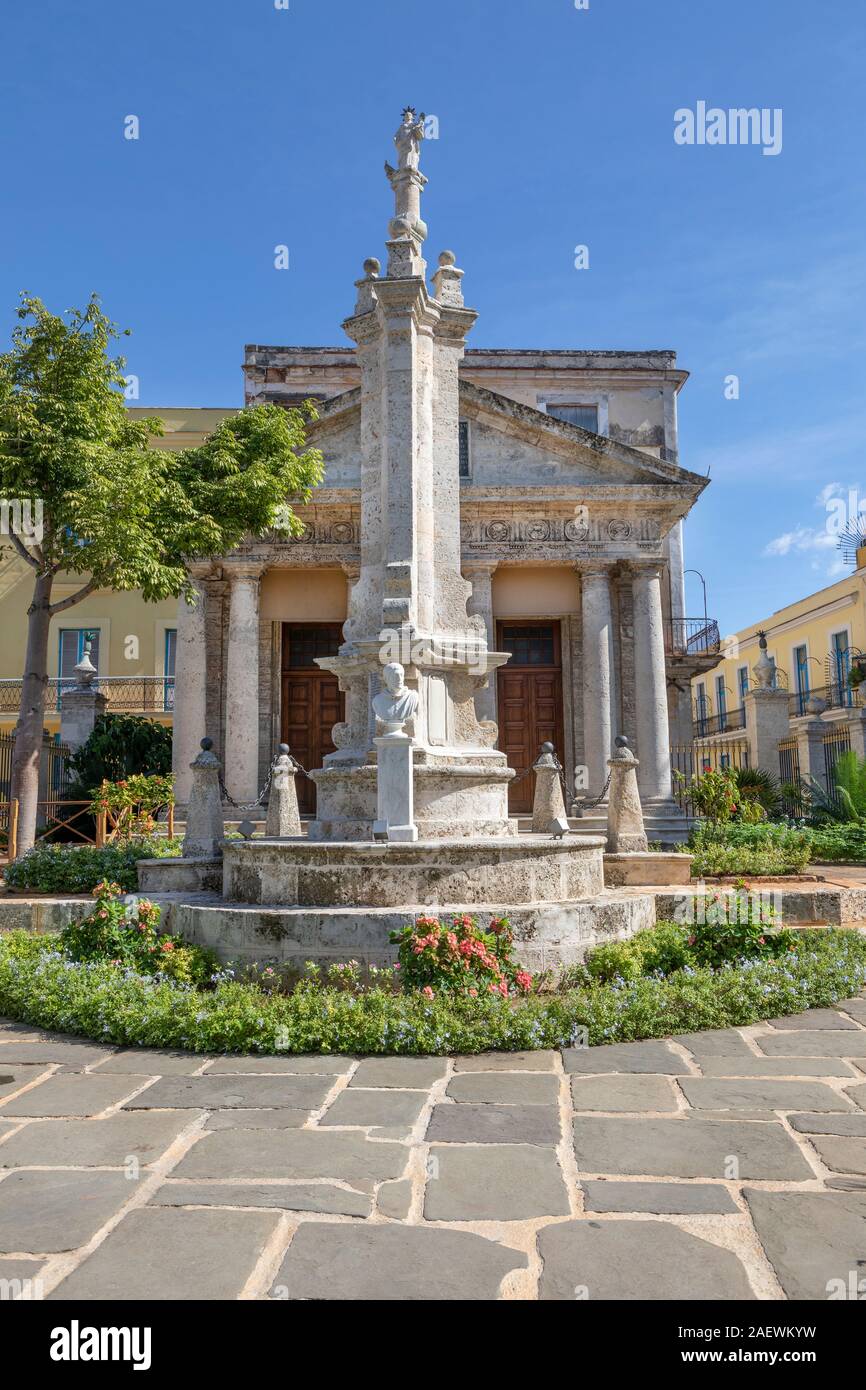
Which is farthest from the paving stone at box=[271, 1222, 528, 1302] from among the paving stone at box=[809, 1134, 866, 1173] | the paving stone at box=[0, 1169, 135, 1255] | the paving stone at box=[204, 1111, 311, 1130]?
the paving stone at box=[809, 1134, 866, 1173]

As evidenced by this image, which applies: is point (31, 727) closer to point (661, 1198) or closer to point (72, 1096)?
point (72, 1096)

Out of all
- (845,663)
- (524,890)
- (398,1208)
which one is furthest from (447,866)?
(845,663)

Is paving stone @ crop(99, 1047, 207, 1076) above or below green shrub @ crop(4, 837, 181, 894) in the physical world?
below

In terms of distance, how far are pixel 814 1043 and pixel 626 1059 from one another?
1160mm

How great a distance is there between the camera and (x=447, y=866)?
21.3 feet

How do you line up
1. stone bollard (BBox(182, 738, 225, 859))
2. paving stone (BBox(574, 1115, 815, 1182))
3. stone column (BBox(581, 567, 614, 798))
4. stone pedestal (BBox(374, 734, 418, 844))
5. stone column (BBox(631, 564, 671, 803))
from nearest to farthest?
paving stone (BBox(574, 1115, 815, 1182)) → stone pedestal (BBox(374, 734, 418, 844)) → stone bollard (BBox(182, 738, 225, 859)) → stone column (BBox(631, 564, 671, 803)) → stone column (BBox(581, 567, 614, 798))

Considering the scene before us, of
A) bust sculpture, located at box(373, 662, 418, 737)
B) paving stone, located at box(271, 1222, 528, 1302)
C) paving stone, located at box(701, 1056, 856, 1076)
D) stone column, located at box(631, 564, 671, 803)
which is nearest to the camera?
paving stone, located at box(271, 1222, 528, 1302)

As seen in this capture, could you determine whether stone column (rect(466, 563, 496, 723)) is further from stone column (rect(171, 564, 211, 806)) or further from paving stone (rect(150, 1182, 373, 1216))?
paving stone (rect(150, 1182, 373, 1216))

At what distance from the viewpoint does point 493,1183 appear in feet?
11.3

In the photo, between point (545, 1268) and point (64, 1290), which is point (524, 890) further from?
point (64, 1290)

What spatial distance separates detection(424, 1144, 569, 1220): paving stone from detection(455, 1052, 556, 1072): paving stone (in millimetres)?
1099

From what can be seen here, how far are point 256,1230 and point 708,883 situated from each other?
824cm

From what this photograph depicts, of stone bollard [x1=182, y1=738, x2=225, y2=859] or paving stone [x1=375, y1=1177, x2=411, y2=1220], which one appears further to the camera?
stone bollard [x1=182, y1=738, x2=225, y2=859]

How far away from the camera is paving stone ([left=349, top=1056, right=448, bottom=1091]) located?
4684 mm
